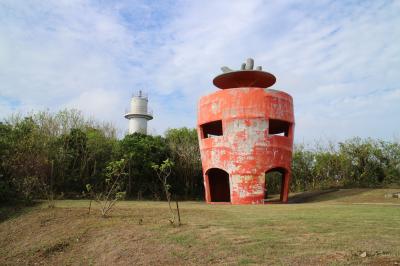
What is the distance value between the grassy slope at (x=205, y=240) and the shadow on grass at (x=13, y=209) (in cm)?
211

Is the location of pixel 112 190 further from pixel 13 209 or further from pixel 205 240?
pixel 205 240

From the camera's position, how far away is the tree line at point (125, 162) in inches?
797

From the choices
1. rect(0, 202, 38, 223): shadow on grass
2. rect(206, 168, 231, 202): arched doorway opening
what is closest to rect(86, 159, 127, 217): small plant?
rect(0, 202, 38, 223): shadow on grass

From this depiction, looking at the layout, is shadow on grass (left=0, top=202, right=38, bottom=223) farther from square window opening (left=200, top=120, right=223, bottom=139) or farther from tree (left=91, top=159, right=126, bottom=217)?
square window opening (left=200, top=120, right=223, bottom=139)

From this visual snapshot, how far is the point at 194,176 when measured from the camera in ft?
99.8

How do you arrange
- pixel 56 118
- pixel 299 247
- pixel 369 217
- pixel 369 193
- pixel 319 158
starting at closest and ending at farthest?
pixel 299 247
pixel 369 217
pixel 369 193
pixel 56 118
pixel 319 158

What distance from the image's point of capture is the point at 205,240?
8.25m

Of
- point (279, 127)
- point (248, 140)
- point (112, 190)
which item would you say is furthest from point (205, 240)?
point (279, 127)

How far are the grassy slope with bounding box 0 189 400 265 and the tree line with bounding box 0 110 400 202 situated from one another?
785cm

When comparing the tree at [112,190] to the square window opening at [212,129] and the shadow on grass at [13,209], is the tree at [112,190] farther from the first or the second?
the square window opening at [212,129]

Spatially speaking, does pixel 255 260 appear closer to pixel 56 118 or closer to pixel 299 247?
pixel 299 247

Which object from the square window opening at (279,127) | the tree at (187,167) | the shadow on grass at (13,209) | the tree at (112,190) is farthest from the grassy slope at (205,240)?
the tree at (187,167)

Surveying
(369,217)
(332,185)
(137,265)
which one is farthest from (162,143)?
(137,265)

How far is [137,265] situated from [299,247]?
10.5 feet
